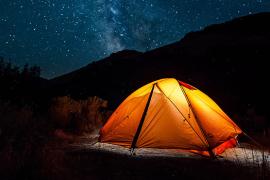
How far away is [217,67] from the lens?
3072 centimetres

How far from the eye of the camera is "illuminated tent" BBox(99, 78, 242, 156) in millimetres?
8375

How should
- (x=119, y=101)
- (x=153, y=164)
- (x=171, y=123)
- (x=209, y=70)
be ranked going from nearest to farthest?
1. (x=153, y=164)
2. (x=171, y=123)
3. (x=119, y=101)
4. (x=209, y=70)

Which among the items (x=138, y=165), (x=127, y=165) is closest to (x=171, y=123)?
(x=138, y=165)

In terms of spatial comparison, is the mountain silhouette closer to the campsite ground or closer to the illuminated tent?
the illuminated tent

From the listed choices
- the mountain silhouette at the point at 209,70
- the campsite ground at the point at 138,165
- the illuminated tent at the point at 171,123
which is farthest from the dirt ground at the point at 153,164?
the mountain silhouette at the point at 209,70

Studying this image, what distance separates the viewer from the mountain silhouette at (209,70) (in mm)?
25306

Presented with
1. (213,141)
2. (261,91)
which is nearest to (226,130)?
(213,141)

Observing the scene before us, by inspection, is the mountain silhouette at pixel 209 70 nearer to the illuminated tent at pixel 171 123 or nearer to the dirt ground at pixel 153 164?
the illuminated tent at pixel 171 123

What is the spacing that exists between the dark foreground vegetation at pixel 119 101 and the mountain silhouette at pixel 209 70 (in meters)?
0.06

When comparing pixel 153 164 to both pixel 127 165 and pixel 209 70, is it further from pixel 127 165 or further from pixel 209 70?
pixel 209 70

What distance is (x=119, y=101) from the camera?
95.6ft

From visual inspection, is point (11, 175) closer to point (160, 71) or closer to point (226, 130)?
point (226, 130)

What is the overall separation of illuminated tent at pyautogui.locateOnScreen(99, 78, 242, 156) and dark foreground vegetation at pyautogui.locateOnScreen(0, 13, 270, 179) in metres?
0.85

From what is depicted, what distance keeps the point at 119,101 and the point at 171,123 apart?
67.9 ft
